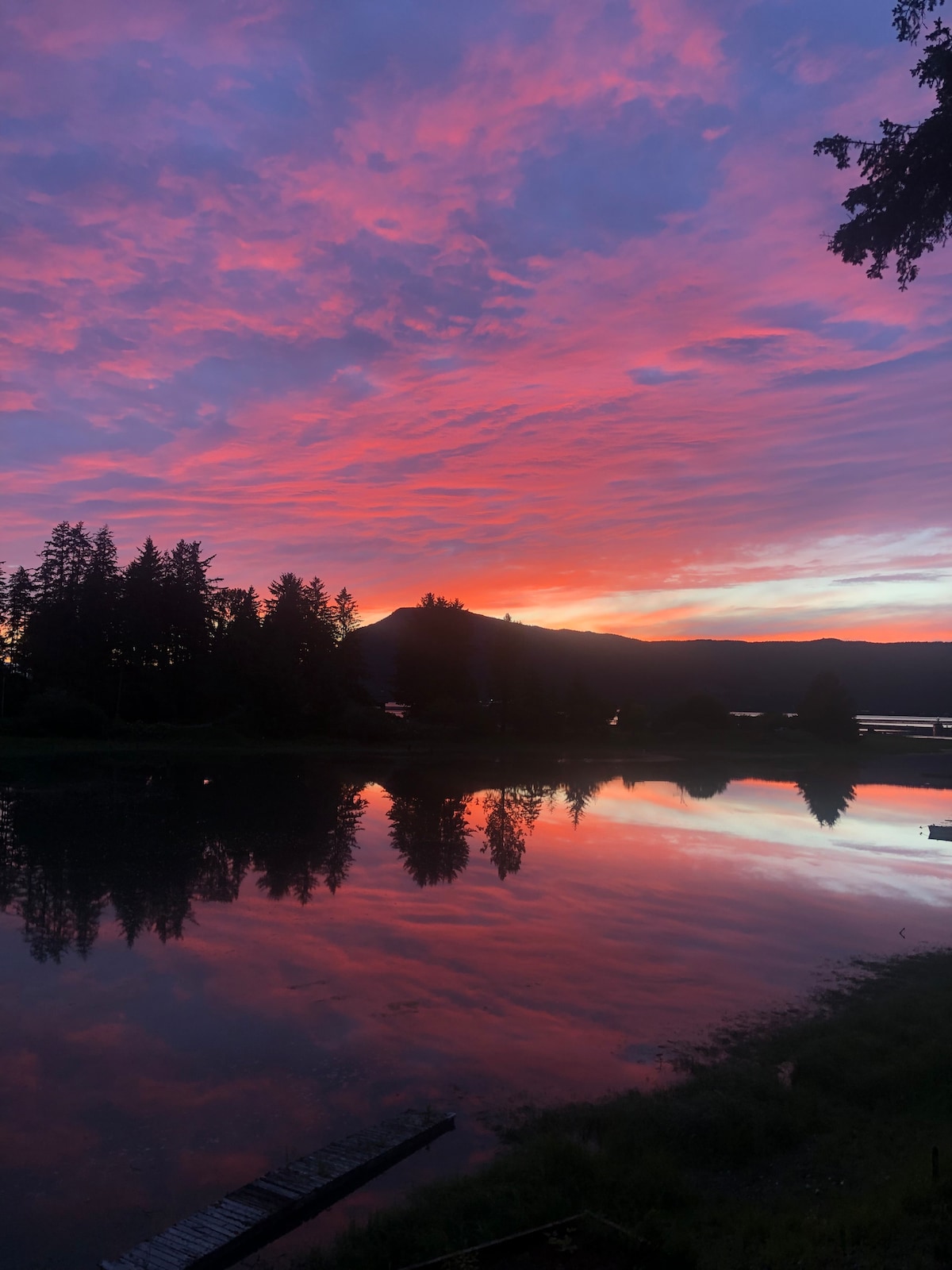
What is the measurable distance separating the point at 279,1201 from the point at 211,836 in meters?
20.7

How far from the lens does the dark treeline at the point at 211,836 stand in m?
18.8

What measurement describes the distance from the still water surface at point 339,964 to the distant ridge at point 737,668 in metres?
104

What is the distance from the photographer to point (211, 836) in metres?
27.2

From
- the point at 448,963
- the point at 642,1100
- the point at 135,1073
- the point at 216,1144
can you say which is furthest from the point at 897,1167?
the point at 448,963

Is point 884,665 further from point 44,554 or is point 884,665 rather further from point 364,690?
point 44,554

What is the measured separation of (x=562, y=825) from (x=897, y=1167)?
2582 cm

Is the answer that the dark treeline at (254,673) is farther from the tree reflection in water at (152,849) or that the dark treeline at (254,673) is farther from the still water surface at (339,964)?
the still water surface at (339,964)

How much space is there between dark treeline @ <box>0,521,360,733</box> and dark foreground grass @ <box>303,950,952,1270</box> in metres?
55.7

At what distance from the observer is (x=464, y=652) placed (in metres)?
80.4

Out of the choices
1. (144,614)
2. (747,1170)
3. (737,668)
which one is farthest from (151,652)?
(737,668)

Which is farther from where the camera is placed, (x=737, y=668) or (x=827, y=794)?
(x=737, y=668)

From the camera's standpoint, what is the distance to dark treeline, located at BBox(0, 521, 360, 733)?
211ft

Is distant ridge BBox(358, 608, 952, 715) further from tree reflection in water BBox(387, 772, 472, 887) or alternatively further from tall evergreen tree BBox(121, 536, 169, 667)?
tree reflection in water BBox(387, 772, 472, 887)

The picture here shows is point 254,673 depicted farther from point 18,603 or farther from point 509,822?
point 509,822
